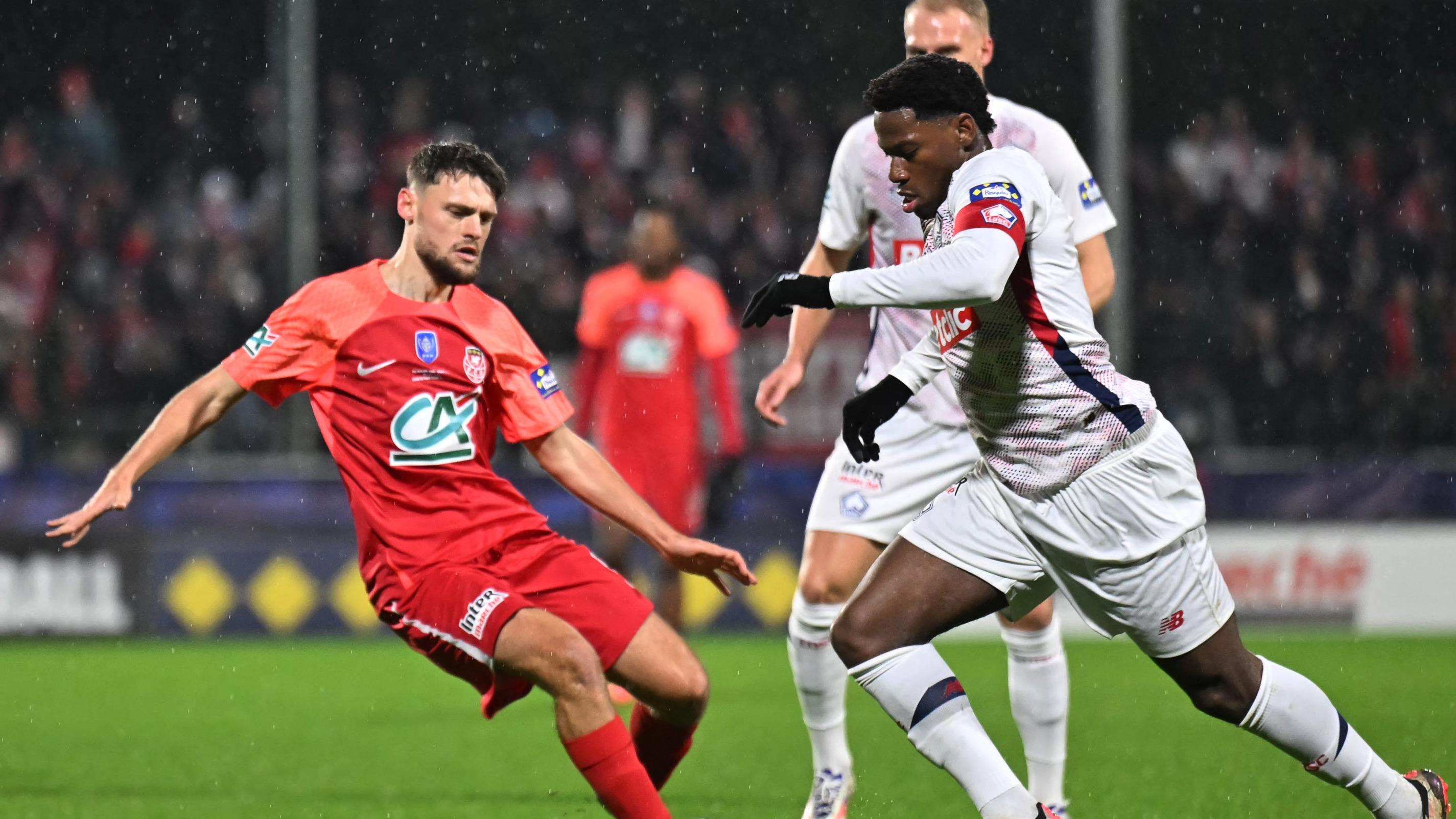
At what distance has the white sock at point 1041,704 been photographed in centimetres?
489

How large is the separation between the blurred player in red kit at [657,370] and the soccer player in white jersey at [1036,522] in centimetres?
526

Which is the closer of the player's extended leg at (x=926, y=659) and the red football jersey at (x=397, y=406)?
the player's extended leg at (x=926, y=659)

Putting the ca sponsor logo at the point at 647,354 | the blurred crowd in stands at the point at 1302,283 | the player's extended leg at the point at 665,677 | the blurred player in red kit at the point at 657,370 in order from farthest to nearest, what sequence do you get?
1. the blurred crowd in stands at the point at 1302,283
2. the ca sponsor logo at the point at 647,354
3. the blurred player in red kit at the point at 657,370
4. the player's extended leg at the point at 665,677

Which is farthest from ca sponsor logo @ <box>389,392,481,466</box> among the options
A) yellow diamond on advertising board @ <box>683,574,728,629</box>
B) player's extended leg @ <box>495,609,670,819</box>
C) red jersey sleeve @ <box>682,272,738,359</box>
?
yellow diamond on advertising board @ <box>683,574,728,629</box>

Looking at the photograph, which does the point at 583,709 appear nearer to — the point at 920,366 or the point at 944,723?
the point at 944,723

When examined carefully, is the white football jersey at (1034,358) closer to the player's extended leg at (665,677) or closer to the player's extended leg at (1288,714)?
the player's extended leg at (1288,714)

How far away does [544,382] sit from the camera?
→ 471 centimetres

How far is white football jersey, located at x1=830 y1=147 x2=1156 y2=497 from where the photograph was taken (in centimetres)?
377

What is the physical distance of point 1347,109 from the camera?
1517cm

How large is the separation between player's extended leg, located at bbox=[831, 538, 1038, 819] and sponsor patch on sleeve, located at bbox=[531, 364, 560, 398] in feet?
3.63

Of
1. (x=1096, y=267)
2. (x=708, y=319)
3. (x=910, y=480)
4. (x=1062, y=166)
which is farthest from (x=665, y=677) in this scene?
(x=708, y=319)

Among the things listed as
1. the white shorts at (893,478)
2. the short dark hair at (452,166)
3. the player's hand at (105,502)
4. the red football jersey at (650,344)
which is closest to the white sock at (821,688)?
the white shorts at (893,478)

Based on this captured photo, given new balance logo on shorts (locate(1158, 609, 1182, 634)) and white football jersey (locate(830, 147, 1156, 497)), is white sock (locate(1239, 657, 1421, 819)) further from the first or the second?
white football jersey (locate(830, 147, 1156, 497))

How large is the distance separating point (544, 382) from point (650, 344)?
473 centimetres
